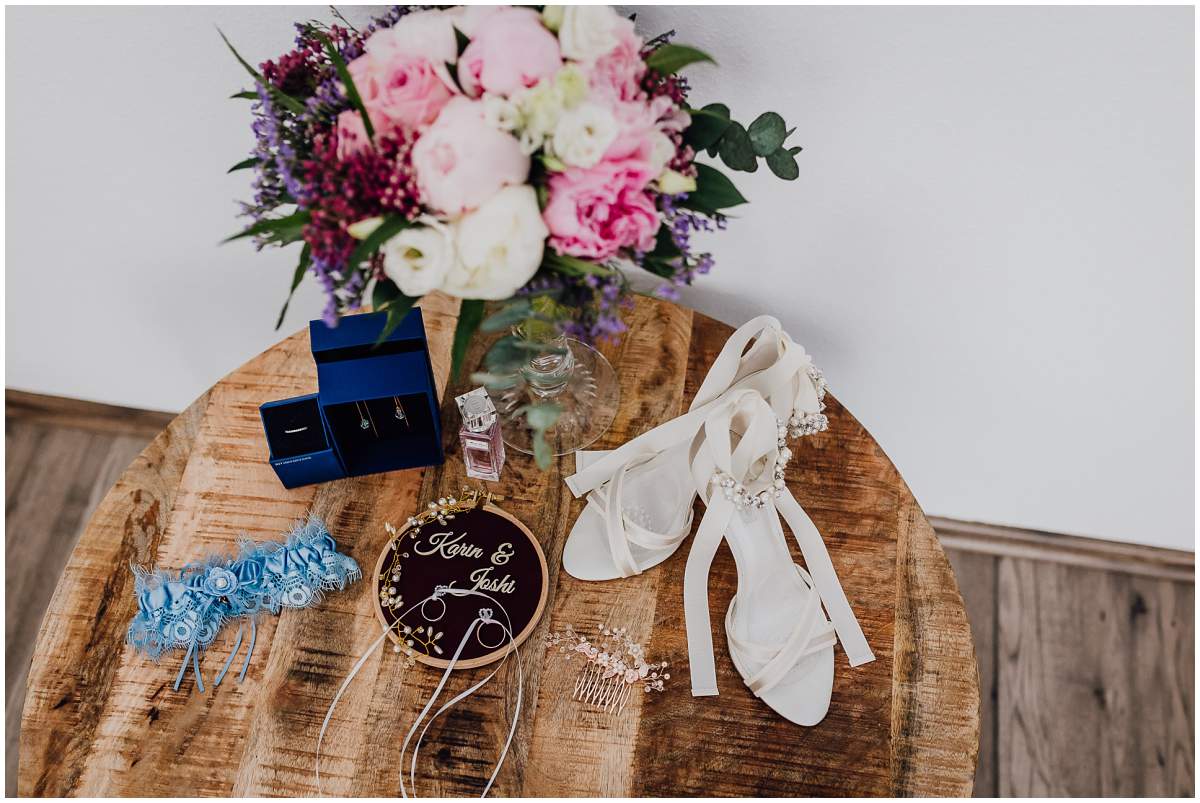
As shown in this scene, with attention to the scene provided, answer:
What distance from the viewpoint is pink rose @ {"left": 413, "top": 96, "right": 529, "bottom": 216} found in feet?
2.20

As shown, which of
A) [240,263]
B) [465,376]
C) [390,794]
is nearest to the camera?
[390,794]

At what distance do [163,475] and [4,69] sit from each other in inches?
20.8

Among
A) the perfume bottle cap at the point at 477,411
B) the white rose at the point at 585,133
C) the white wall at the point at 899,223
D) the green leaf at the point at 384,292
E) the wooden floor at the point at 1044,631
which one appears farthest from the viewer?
the wooden floor at the point at 1044,631

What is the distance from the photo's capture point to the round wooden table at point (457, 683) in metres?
0.92

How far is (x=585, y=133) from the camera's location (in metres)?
0.67

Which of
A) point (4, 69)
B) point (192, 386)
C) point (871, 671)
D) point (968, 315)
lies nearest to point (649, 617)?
point (871, 671)

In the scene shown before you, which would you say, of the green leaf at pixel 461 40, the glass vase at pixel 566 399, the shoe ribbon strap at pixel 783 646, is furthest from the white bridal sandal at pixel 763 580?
the green leaf at pixel 461 40

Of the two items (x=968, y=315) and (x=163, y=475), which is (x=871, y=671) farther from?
(x=163, y=475)

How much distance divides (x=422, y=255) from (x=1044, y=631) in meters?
1.51

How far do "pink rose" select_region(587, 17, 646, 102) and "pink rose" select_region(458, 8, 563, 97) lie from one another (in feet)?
0.11

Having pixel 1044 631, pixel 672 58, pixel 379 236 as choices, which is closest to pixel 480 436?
pixel 379 236

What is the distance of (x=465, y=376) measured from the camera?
1.15 meters

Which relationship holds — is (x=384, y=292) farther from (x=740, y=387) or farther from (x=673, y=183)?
(x=740, y=387)

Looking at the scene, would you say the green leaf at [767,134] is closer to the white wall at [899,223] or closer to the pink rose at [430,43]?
Answer: the white wall at [899,223]
